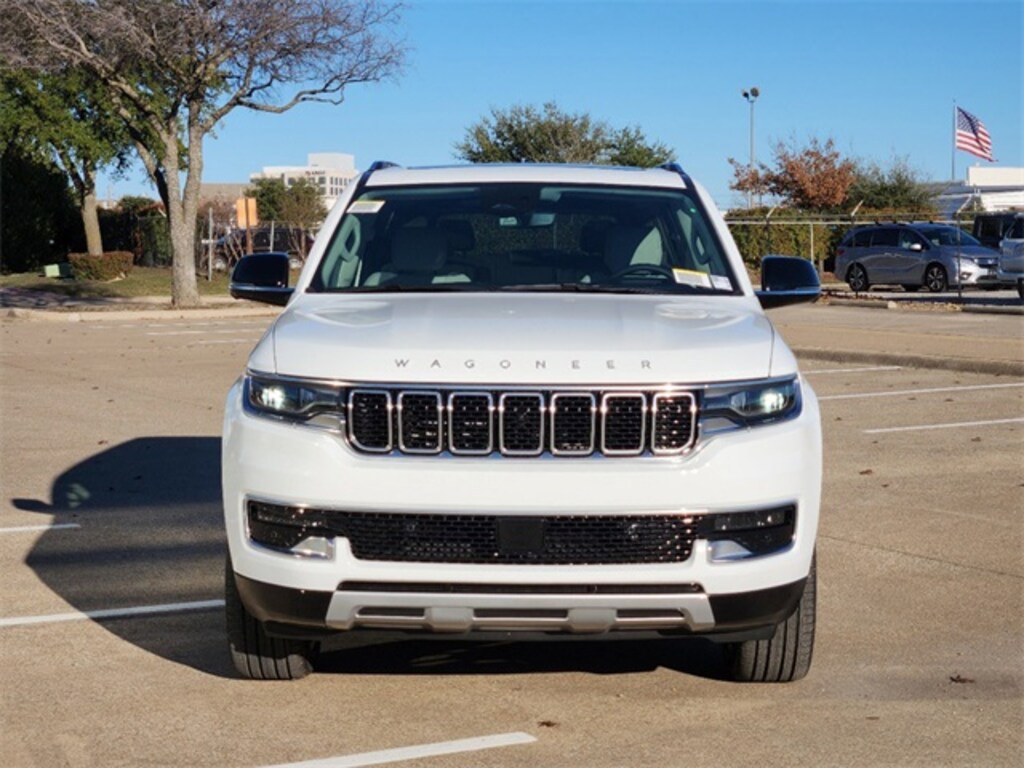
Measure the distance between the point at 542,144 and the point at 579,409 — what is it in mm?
61562

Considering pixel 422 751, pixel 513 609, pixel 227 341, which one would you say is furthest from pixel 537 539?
pixel 227 341

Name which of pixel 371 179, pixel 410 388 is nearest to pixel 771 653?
pixel 410 388

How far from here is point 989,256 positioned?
37.1 meters

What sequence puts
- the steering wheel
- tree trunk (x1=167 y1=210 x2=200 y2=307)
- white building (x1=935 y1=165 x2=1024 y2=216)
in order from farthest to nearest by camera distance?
1. white building (x1=935 y1=165 x2=1024 y2=216)
2. tree trunk (x1=167 y1=210 x2=200 y2=307)
3. the steering wheel

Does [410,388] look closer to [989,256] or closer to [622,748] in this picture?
[622,748]

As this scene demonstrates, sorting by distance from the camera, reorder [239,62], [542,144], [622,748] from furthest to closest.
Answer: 1. [542,144]
2. [239,62]
3. [622,748]

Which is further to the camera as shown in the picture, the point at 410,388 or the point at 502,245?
the point at 502,245

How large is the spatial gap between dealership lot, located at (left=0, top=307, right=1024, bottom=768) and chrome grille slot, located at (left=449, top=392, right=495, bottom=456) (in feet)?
2.13

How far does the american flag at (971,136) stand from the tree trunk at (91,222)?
1151 inches

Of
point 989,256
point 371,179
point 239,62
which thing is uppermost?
point 239,62

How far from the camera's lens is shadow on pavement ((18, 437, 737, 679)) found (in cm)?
629

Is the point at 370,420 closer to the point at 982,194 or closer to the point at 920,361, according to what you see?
the point at 920,361

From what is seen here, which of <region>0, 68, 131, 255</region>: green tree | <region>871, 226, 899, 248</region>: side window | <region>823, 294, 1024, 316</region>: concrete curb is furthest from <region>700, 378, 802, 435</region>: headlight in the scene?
<region>0, 68, 131, 255</region>: green tree

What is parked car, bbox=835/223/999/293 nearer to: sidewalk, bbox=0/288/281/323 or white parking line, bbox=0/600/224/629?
sidewalk, bbox=0/288/281/323
